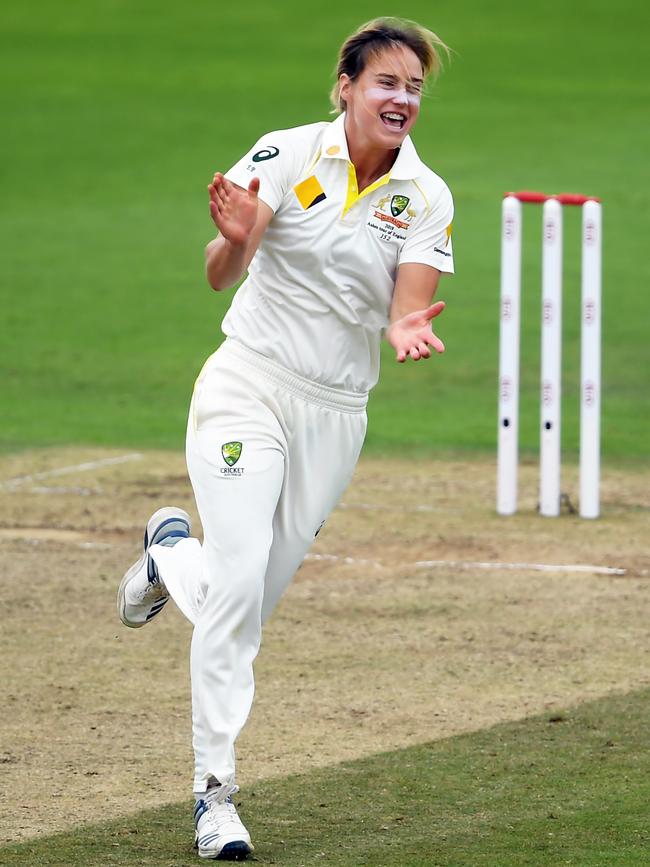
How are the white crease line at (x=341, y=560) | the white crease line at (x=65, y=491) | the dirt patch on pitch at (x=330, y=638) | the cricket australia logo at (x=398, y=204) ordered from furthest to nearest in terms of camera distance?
1. the white crease line at (x=65, y=491)
2. the white crease line at (x=341, y=560)
3. the dirt patch on pitch at (x=330, y=638)
4. the cricket australia logo at (x=398, y=204)

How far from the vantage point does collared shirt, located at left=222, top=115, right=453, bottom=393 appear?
543cm

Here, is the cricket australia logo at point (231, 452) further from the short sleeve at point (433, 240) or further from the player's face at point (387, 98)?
the player's face at point (387, 98)

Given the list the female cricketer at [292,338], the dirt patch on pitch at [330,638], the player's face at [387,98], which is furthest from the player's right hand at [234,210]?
the dirt patch on pitch at [330,638]

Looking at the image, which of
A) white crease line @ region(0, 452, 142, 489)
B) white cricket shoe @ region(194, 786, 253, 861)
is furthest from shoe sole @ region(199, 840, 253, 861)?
white crease line @ region(0, 452, 142, 489)

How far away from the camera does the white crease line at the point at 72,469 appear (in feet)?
37.0

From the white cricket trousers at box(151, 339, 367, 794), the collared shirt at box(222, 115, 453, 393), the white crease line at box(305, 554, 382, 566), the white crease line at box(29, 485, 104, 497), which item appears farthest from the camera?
the white crease line at box(29, 485, 104, 497)

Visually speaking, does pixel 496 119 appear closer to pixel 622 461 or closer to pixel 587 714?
pixel 622 461

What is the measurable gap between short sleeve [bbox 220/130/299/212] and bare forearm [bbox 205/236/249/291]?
0.19 m

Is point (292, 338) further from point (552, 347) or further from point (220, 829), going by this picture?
point (552, 347)

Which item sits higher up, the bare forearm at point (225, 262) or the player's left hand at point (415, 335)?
the bare forearm at point (225, 262)

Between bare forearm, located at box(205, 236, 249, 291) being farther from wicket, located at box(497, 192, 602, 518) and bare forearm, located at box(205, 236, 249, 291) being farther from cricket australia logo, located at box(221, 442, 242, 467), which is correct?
wicket, located at box(497, 192, 602, 518)

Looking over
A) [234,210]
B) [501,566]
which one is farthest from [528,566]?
[234,210]

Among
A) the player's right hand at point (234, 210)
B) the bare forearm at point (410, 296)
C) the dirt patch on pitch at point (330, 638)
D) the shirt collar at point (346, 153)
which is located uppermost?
the shirt collar at point (346, 153)

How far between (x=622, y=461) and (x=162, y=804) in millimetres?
7223
